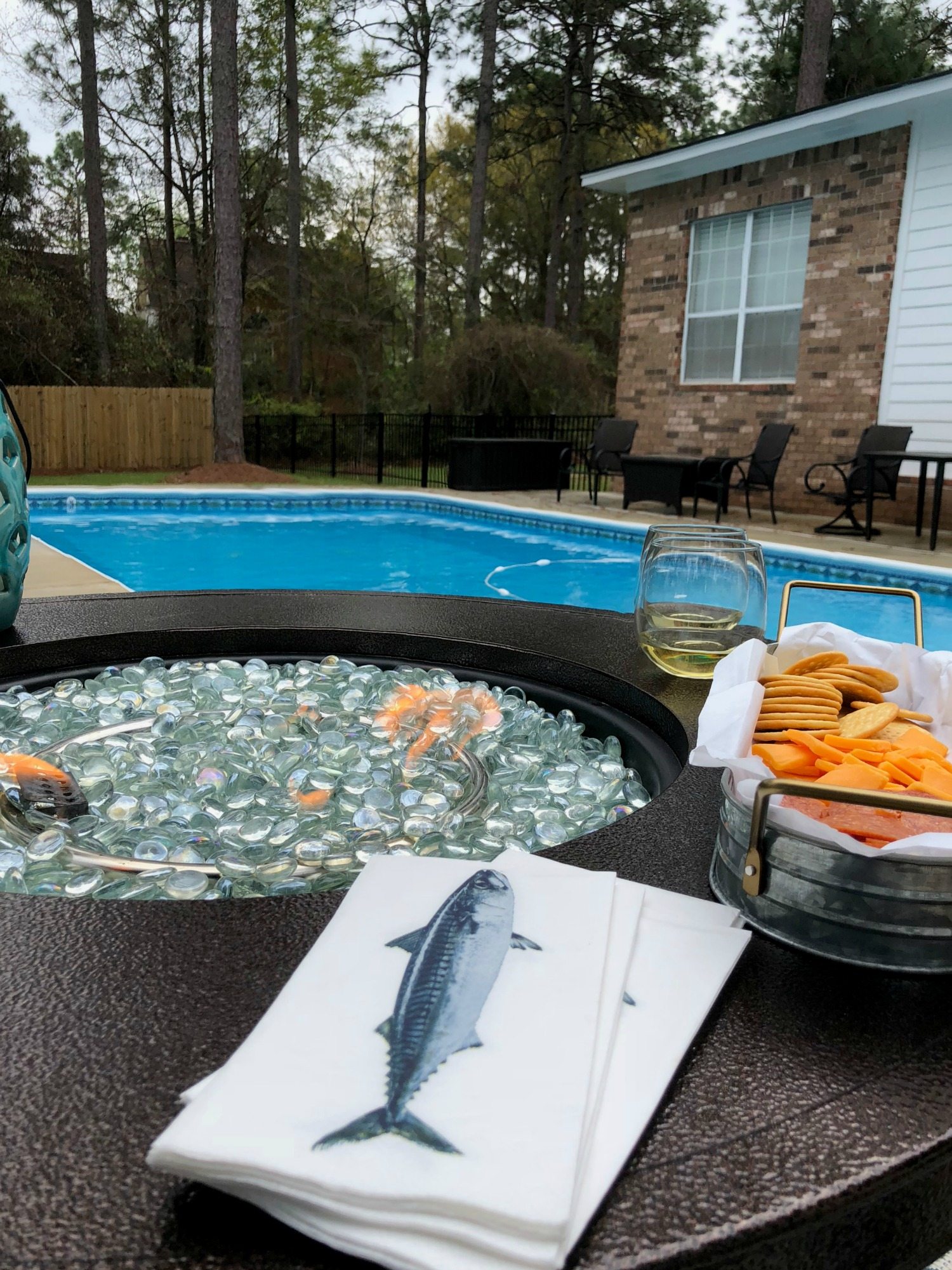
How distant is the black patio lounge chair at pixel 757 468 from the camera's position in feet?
27.6

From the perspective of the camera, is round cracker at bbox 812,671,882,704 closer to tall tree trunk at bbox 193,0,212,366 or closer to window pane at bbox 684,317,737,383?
window pane at bbox 684,317,737,383

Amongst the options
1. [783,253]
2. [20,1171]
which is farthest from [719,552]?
[783,253]

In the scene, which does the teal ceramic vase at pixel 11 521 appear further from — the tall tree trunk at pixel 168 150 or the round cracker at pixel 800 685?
the tall tree trunk at pixel 168 150

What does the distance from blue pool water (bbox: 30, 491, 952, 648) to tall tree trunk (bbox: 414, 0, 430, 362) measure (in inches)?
372

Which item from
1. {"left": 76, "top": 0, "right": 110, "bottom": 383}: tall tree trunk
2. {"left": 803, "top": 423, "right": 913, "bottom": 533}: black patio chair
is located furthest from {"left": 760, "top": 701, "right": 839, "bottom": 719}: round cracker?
{"left": 76, "top": 0, "right": 110, "bottom": 383}: tall tree trunk

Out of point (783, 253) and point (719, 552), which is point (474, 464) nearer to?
point (783, 253)

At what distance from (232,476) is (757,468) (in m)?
6.75

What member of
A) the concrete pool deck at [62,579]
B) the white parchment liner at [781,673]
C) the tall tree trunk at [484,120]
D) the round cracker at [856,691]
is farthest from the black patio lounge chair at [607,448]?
the round cracker at [856,691]

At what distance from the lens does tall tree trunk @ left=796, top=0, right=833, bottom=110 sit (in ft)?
36.4

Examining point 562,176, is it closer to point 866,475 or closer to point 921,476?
point 866,475

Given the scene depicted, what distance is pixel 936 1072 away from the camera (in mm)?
651

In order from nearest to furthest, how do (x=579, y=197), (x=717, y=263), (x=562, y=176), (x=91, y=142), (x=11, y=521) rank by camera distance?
1. (x=11, y=521)
2. (x=717, y=263)
3. (x=91, y=142)
4. (x=562, y=176)
5. (x=579, y=197)

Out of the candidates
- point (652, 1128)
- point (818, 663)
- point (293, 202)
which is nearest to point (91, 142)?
point (293, 202)

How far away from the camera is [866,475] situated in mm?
7691
